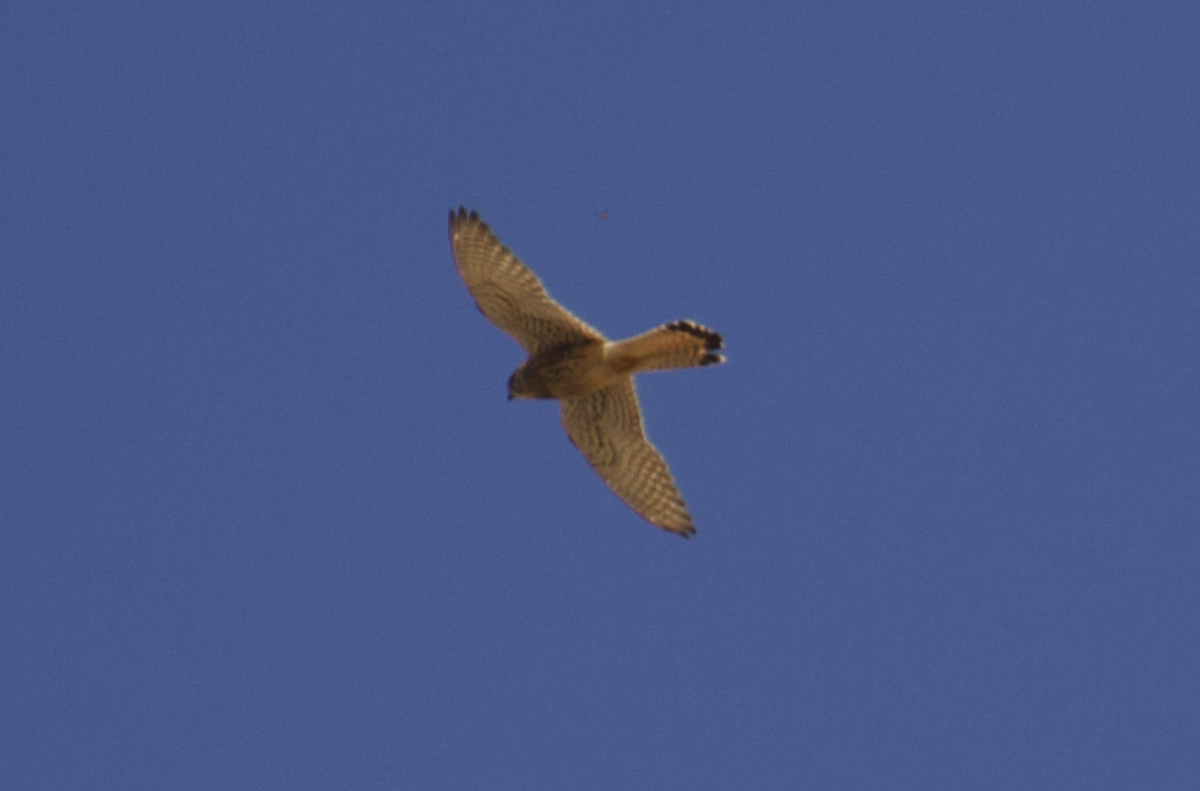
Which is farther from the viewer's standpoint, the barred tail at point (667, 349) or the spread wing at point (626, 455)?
the spread wing at point (626, 455)

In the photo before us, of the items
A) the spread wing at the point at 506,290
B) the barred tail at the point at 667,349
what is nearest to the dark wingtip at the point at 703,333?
the barred tail at the point at 667,349

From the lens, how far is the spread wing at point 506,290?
1364 cm

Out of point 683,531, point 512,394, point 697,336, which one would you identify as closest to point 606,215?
point 697,336

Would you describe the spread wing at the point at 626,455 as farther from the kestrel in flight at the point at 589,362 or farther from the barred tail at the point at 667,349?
the barred tail at the point at 667,349

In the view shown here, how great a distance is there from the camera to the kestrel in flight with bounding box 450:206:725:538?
44.5ft

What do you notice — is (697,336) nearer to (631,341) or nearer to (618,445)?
(631,341)

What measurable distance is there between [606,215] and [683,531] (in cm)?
313

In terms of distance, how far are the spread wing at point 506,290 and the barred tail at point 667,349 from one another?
0.29 m

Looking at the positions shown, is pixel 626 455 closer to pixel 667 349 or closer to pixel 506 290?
pixel 667 349

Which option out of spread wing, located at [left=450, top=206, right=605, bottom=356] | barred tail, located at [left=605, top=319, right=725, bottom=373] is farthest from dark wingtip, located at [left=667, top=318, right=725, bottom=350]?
spread wing, located at [left=450, top=206, right=605, bottom=356]

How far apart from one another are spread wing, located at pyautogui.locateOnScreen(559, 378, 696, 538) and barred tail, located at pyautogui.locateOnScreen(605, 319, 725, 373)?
822 millimetres

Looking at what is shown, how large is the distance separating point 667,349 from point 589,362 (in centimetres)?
75

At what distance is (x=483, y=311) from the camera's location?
14148 millimetres

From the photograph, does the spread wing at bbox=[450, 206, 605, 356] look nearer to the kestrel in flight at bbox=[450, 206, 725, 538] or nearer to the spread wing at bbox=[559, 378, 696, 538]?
the kestrel in flight at bbox=[450, 206, 725, 538]
